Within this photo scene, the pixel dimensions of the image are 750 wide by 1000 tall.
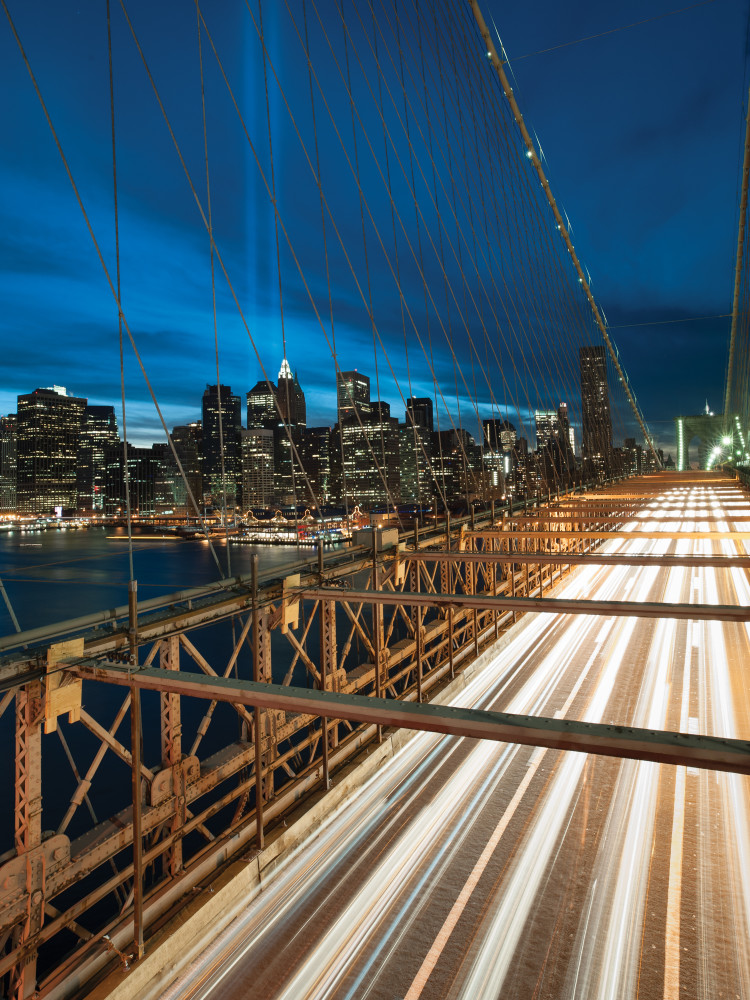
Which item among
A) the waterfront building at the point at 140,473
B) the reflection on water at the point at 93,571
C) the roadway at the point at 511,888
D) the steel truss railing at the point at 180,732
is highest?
the waterfront building at the point at 140,473

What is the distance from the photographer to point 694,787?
17.0 feet

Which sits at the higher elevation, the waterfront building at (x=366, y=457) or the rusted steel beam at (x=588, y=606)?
the waterfront building at (x=366, y=457)

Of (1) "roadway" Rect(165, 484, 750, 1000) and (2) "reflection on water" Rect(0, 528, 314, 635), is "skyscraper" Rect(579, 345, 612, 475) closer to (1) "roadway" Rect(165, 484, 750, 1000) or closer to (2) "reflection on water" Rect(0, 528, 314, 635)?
(2) "reflection on water" Rect(0, 528, 314, 635)

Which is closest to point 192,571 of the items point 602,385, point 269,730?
point 602,385

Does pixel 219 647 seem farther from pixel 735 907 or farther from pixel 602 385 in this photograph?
pixel 602 385

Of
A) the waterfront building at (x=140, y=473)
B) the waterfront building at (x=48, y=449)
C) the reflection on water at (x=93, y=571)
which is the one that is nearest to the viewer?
the waterfront building at (x=140, y=473)

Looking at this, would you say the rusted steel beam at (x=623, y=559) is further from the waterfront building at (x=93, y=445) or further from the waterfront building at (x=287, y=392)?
the waterfront building at (x=93, y=445)

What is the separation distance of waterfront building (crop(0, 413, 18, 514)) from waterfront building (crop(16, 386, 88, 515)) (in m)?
0.42

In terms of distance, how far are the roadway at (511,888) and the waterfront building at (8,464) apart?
31.6m

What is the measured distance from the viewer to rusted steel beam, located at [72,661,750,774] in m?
1.98

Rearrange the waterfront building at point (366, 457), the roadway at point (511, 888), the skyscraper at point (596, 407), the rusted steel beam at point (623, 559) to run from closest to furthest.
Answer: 1. the roadway at point (511, 888)
2. the rusted steel beam at point (623, 559)
3. the waterfront building at point (366, 457)
4. the skyscraper at point (596, 407)

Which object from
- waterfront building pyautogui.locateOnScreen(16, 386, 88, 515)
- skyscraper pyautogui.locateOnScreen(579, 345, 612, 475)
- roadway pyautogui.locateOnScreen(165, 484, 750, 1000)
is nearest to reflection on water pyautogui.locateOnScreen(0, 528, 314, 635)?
waterfront building pyautogui.locateOnScreen(16, 386, 88, 515)

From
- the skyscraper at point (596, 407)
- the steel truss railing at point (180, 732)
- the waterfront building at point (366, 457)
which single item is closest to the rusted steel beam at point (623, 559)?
the steel truss railing at point (180, 732)

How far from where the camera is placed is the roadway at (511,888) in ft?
10.8
